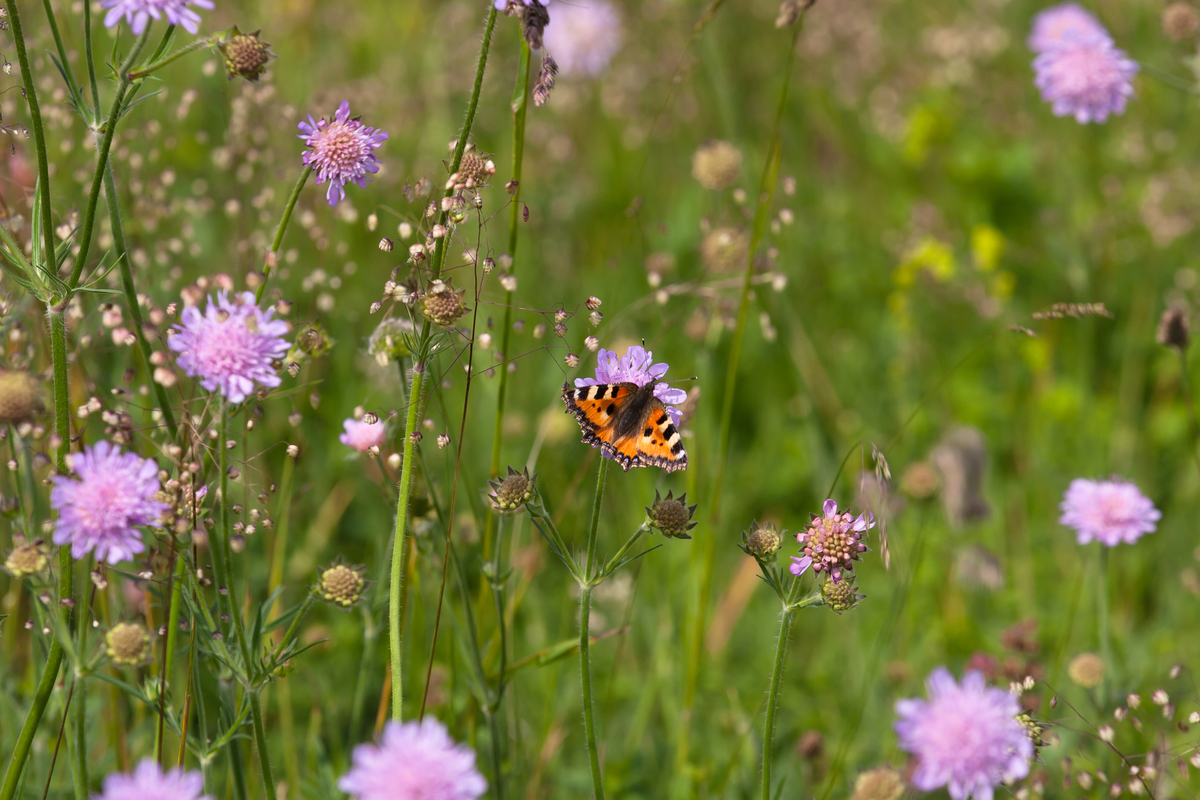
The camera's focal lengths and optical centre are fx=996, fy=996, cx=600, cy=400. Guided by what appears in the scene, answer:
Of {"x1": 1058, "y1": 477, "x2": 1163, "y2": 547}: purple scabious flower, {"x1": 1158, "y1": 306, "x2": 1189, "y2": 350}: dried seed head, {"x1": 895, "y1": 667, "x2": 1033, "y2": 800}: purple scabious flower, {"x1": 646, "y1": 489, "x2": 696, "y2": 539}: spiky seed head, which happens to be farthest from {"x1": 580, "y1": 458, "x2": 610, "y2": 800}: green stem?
{"x1": 1158, "y1": 306, "x2": 1189, "y2": 350}: dried seed head

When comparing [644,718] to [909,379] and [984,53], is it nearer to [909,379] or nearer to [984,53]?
[909,379]

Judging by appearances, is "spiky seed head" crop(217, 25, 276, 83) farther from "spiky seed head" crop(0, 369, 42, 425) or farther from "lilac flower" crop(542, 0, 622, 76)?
"lilac flower" crop(542, 0, 622, 76)

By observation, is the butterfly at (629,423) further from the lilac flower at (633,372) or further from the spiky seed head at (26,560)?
the spiky seed head at (26,560)

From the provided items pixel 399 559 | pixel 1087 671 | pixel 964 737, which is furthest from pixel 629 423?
pixel 1087 671

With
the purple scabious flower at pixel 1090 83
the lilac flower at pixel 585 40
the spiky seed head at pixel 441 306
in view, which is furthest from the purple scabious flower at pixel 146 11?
the lilac flower at pixel 585 40

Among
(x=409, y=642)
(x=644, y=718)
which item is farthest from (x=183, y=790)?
(x=644, y=718)
